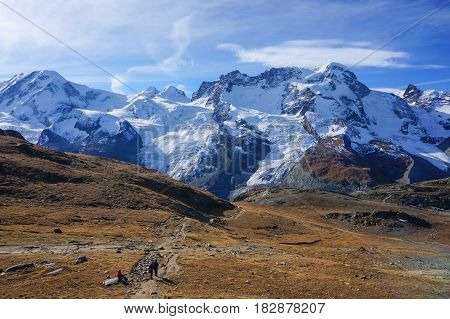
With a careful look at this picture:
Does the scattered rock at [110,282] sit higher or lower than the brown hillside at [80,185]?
lower

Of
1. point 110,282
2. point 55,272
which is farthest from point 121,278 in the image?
point 55,272

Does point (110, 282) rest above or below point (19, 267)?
Result: below

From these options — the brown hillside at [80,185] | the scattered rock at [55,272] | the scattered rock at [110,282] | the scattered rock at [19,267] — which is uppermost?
the brown hillside at [80,185]

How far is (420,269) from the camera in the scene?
72312 millimetres

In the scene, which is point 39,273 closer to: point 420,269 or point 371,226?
point 420,269

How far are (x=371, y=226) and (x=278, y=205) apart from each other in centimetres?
4559

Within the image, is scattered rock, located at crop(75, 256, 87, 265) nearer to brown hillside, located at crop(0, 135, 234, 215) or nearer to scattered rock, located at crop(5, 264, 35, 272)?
scattered rock, located at crop(5, 264, 35, 272)

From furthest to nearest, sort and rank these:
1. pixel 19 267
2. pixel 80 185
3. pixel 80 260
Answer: pixel 80 185, pixel 80 260, pixel 19 267

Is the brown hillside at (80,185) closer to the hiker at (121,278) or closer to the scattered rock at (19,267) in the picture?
the scattered rock at (19,267)

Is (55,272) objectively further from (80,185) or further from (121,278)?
(80,185)

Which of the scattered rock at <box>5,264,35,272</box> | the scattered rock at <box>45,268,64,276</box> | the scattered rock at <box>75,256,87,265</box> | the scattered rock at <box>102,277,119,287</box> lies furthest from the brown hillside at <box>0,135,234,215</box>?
the scattered rock at <box>102,277,119,287</box>

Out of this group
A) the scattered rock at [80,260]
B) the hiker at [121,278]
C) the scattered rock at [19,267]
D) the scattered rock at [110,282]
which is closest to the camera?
the scattered rock at [110,282]

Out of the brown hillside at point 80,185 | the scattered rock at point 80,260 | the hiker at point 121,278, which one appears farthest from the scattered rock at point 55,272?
the brown hillside at point 80,185
